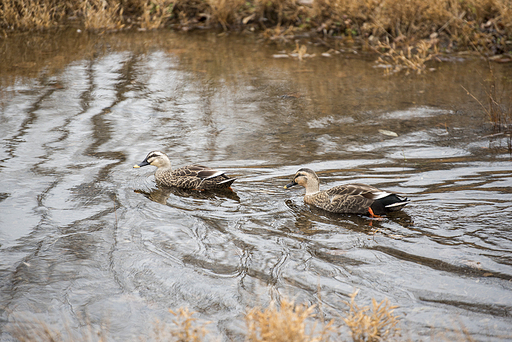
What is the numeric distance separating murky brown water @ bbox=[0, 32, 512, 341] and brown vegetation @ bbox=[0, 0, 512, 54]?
2.23 meters

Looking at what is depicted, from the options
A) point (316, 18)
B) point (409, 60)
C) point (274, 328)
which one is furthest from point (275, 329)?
point (316, 18)

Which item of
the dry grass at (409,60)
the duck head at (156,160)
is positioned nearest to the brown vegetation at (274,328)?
the duck head at (156,160)

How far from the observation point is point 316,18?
1783cm

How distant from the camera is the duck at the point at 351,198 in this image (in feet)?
21.7

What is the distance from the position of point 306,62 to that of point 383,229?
30.8 ft

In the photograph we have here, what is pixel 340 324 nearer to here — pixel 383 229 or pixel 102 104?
pixel 383 229

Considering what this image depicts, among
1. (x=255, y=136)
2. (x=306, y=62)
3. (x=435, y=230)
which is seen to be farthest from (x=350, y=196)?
(x=306, y=62)

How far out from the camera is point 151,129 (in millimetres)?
10016

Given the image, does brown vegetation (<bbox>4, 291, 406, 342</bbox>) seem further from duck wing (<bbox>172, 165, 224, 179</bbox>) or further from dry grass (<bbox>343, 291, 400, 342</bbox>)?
duck wing (<bbox>172, 165, 224, 179</bbox>)

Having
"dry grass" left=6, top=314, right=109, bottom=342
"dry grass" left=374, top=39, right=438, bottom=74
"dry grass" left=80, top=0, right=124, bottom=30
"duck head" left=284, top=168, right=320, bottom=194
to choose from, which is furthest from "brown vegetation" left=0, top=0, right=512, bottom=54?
"dry grass" left=6, top=314, right=109, bottom=342

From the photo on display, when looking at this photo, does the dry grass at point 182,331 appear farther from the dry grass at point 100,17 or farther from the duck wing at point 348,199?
the dry grass at point 100,17

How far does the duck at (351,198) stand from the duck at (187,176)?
109cm

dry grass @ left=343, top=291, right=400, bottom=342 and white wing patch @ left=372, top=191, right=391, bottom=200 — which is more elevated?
white wing patch @ left=372, top=191, right=391, bottom=200

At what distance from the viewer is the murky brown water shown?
5.00 metres
